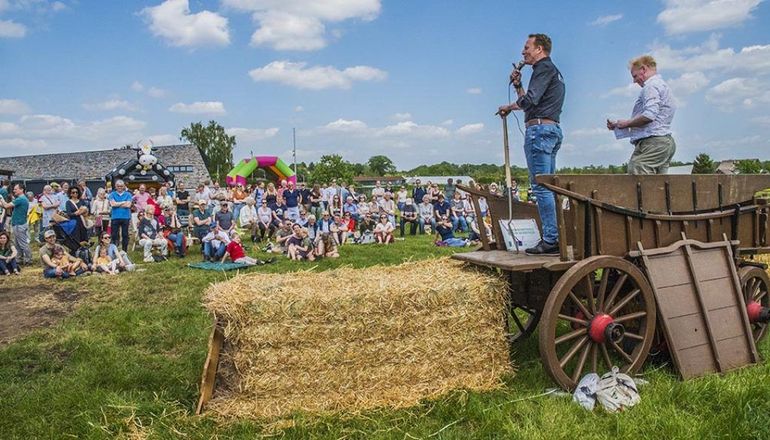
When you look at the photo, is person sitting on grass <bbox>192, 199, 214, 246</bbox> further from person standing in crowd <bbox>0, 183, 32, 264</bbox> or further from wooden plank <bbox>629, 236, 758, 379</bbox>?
wooden plank <bbox>629, 236, 758, 379</bbox>

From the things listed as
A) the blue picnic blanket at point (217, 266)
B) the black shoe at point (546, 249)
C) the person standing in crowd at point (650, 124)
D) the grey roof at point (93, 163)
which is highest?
the grey roof at point (93, 163)

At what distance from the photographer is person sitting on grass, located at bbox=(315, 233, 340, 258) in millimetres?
12898

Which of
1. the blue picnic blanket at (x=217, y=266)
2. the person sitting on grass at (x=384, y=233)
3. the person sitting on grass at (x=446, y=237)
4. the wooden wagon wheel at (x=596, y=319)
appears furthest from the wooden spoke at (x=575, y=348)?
the person sitting on grass at (x=384, y=233)

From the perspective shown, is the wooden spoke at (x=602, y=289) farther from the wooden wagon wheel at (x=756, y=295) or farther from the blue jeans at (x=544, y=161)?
the wooden wagon wheel at (x=756, y=295)

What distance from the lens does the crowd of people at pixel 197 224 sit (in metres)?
11.9

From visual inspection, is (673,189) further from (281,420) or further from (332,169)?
(332,169)

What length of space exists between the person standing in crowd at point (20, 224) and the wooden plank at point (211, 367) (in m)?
11.2

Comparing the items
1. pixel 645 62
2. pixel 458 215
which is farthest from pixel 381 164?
pixel 645 62

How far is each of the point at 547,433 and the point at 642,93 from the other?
3675 mm

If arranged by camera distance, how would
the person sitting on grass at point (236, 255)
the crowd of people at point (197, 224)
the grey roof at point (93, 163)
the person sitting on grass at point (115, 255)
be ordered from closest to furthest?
the person sitting on grass at point (115, 255) → the crowd of people at point (197, 224) → the person sitting on grass at point (236, 255) → the grey roof at point (93, 163)

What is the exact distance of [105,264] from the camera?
37.8 feet

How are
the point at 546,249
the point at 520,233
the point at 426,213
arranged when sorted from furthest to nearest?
the point at 426,213 < the point at 520,233 < the point at 546,249

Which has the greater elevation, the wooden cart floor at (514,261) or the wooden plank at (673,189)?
the wooden plank at (673,189)

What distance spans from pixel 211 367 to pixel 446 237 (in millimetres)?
12539
